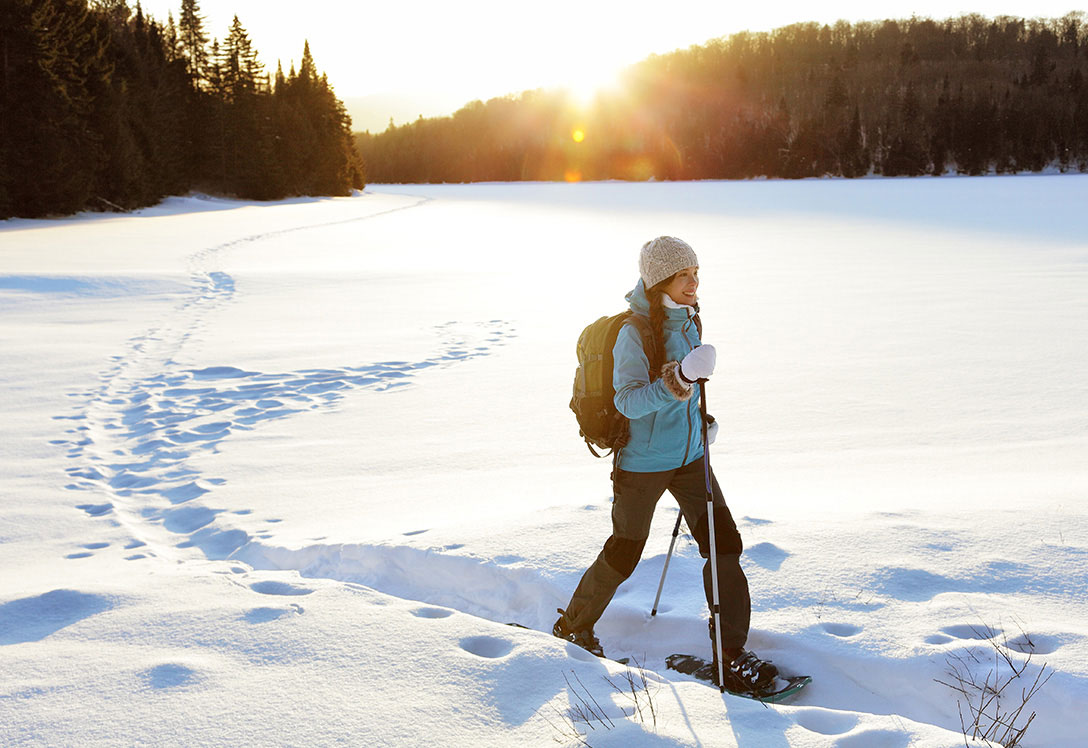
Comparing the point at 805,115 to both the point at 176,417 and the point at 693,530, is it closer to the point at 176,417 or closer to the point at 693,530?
the point at 176,417

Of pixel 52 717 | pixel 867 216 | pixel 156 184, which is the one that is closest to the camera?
pixel 52 717

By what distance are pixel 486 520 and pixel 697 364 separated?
2.49 m

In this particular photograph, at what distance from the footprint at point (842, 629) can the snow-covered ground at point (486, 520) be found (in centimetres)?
1

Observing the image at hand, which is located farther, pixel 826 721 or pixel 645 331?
pixel 645 331

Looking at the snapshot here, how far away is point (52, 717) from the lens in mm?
2717

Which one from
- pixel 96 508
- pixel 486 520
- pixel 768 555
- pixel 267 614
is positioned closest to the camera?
pixel 267 614

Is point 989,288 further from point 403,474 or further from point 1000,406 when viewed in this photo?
point 403,474

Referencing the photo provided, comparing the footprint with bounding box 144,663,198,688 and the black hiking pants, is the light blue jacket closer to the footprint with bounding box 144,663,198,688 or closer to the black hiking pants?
the black hiking pants

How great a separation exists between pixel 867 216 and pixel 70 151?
34806 mm

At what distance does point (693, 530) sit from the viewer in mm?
3488

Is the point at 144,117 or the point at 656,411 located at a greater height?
the point at 144,117

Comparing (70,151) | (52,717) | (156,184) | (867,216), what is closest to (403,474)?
(52,717)

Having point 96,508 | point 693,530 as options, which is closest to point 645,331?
point 693,530

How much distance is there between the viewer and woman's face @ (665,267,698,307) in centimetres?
316
